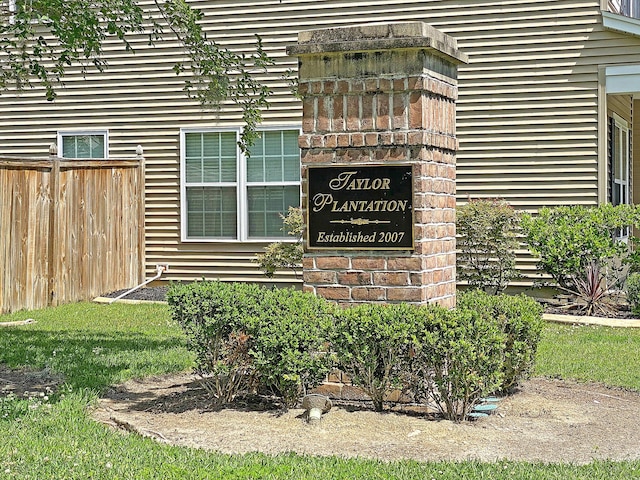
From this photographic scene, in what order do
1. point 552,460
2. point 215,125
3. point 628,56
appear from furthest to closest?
1. point 215,125
2. point 628,56
3. point 552,460

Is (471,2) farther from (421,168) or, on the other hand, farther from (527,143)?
(421,168)

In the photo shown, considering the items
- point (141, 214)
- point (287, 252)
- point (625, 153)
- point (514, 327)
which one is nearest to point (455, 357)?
point (514, 327)

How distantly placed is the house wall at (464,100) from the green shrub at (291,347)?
6106 millimetres

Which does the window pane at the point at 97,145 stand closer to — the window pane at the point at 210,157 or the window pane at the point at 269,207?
the window pane at the point at 210,157

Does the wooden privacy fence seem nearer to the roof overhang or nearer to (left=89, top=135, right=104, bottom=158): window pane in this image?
(left=89, top=135, right=104, bottom=158): window pane

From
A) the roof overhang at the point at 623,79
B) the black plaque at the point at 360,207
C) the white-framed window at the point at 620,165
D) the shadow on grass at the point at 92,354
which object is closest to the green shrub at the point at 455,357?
the black plaque at the point at 360,207

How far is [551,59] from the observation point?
42.5 feet

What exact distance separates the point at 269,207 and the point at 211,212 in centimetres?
93

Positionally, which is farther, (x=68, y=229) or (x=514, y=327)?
(x=68, y=229)

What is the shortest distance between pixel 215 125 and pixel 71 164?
2.22 metres

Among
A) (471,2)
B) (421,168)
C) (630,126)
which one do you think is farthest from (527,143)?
(421,168)

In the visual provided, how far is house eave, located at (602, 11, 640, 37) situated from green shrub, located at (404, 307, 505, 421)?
7.37m

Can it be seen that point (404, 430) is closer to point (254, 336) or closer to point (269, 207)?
point (254, 336)

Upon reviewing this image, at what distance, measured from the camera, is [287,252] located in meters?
12.9
